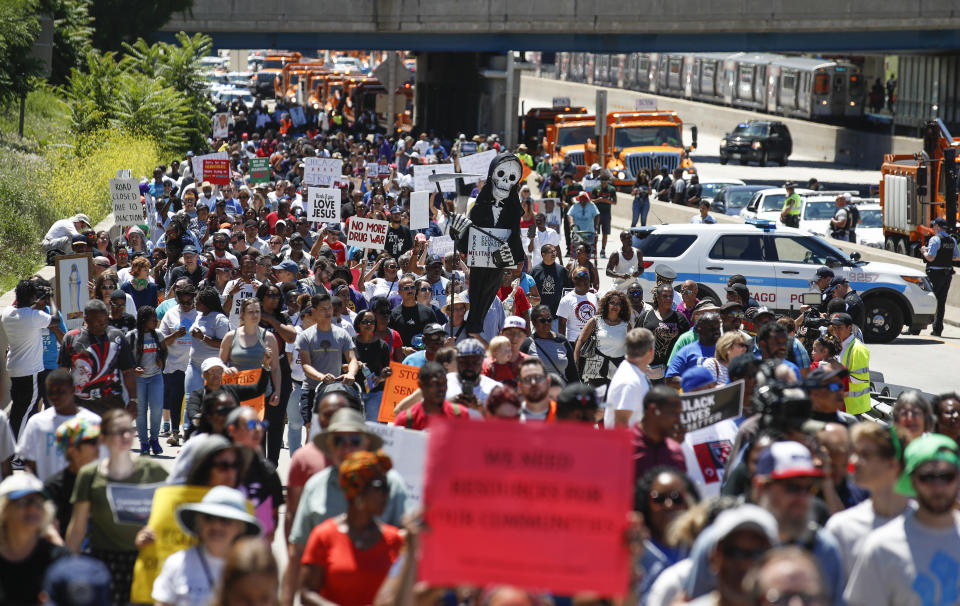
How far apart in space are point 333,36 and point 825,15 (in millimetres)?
18629

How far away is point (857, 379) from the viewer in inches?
444

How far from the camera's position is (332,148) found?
40312mm

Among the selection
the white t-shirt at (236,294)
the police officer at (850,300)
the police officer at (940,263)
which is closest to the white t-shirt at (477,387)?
the white t-shirt at (236,294)

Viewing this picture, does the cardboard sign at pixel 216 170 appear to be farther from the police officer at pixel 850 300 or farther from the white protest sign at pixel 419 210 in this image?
the police officer at pixel 850 300

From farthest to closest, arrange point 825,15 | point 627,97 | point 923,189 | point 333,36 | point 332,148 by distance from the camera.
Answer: point 627,97 < point 333,36 < point 825,15 < point 332,148 < point 923,189

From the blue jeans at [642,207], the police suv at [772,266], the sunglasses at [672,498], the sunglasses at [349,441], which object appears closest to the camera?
the sunglasses at [672,498]

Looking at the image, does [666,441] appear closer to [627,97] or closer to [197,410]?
[197,410]

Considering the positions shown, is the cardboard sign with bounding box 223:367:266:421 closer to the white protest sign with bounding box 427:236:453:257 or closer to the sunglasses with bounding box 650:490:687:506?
the sunglasses with bounding box 650:490:687:506

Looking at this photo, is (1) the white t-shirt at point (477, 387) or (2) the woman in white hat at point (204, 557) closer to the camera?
(2) the woman in white hat at point (204, 557)

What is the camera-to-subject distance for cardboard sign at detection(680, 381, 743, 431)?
8.12 meters

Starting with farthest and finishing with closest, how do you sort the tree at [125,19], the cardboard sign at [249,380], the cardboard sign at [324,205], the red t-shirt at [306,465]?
the tree at [125,19], the cardboard sign at [324,205], the cardboard sign at [249,380], the red t-shirt at [306,465]

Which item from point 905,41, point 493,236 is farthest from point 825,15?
point 493,236

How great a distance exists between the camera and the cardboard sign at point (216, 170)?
22.4m

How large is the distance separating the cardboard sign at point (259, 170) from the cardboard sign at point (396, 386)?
17734 millimetres
